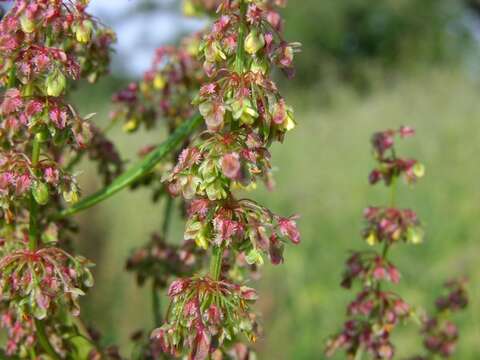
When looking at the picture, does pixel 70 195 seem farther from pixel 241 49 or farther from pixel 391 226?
pixel 391 226

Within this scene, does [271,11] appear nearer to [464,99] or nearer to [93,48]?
[93,48]

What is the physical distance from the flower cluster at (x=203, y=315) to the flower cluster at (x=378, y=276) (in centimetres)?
57

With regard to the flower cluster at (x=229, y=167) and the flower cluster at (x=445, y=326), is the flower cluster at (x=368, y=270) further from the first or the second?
the flower cluster at (x=229, y=167)

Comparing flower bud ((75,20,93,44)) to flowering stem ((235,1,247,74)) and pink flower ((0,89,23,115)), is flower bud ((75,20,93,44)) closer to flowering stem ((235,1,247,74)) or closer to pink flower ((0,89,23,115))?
pink flower ((0,89,23,115))

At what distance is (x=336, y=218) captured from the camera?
909 centimetres

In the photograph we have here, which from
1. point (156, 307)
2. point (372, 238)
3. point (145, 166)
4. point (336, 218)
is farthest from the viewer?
point (336, 218)

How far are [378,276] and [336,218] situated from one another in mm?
7594

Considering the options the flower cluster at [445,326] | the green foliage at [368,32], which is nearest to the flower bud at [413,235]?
the flower cluster at [445,326]

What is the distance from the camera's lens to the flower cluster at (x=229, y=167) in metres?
0.92

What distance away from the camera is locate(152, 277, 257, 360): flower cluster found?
38.0 inches

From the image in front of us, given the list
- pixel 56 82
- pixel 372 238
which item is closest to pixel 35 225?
pixel 56 82

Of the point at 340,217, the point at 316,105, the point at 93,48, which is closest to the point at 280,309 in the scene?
the point at 340,217

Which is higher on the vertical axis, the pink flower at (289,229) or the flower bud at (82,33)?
the flower bud at (82,33)

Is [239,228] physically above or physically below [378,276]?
below
